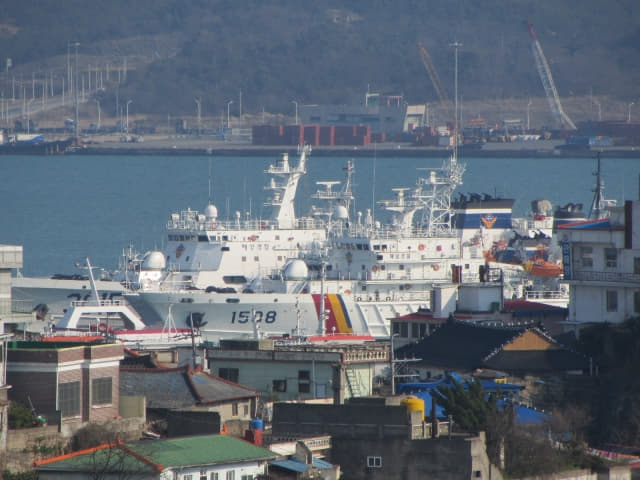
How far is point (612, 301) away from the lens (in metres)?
31.3

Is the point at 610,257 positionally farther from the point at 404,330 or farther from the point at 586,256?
the point at 404,330

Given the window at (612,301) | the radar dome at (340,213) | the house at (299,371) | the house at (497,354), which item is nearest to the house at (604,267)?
the window at (612,301)

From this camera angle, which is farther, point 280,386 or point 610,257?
point 610,257

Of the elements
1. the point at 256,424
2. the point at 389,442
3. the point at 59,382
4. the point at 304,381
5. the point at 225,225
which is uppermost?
the point at 225,225

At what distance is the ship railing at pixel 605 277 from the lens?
101 feet

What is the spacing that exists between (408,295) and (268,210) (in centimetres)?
4390

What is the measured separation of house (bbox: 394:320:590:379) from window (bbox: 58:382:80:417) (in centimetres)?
994

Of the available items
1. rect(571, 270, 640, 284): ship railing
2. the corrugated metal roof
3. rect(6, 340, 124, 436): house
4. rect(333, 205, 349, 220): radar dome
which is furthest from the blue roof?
rect(333, 205, 349, 220): radar dome

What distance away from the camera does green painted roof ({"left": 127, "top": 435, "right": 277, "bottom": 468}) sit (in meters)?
16.9

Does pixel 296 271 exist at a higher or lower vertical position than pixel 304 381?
higher

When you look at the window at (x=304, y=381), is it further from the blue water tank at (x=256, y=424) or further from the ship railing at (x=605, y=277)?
the ship railing at (x=605, y=277)

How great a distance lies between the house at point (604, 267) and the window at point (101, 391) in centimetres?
1398

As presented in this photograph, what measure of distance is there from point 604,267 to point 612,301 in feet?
2.50

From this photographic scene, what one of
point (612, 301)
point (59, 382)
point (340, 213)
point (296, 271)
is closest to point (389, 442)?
point (59, 382)
